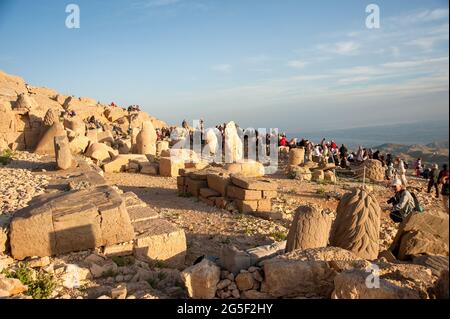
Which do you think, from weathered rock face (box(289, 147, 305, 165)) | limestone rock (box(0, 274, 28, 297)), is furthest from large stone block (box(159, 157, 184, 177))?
limestone rock (box(0, 274, 28, 297))

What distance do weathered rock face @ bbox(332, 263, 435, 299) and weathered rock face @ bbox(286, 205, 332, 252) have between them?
1.38 metres

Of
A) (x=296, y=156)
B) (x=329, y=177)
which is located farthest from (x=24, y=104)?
(x=329, y=177)

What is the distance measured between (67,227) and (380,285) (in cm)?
441

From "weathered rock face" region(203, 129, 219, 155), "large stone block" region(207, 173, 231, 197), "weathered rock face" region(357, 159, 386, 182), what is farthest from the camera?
"weathered rock face" region(203, 129, 219, 155)

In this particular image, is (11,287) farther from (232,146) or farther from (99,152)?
(232,146)

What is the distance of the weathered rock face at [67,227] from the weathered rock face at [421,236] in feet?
14.6

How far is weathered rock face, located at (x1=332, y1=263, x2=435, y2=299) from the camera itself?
11.8 ft

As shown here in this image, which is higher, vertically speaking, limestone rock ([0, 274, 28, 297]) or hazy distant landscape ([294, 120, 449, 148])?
hazy distant landscape ([294, 120, 449, 148])

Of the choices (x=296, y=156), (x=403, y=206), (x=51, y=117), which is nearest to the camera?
(x=403, y=206)

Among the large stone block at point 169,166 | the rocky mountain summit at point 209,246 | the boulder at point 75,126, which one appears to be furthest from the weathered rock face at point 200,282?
the boulder at point 75,126

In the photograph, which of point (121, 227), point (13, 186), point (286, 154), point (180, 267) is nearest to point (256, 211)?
point (180, 267)

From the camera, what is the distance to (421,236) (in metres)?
6.00

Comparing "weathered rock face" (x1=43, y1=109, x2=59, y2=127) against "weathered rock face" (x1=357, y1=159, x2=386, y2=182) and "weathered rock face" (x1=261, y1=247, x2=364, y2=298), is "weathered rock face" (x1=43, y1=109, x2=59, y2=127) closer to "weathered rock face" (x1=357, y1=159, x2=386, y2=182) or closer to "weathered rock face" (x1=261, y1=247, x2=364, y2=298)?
"weathered rock face" (x1=261, y1=247, x2=364, y2=298)

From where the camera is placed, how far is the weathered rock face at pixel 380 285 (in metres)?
3.60
